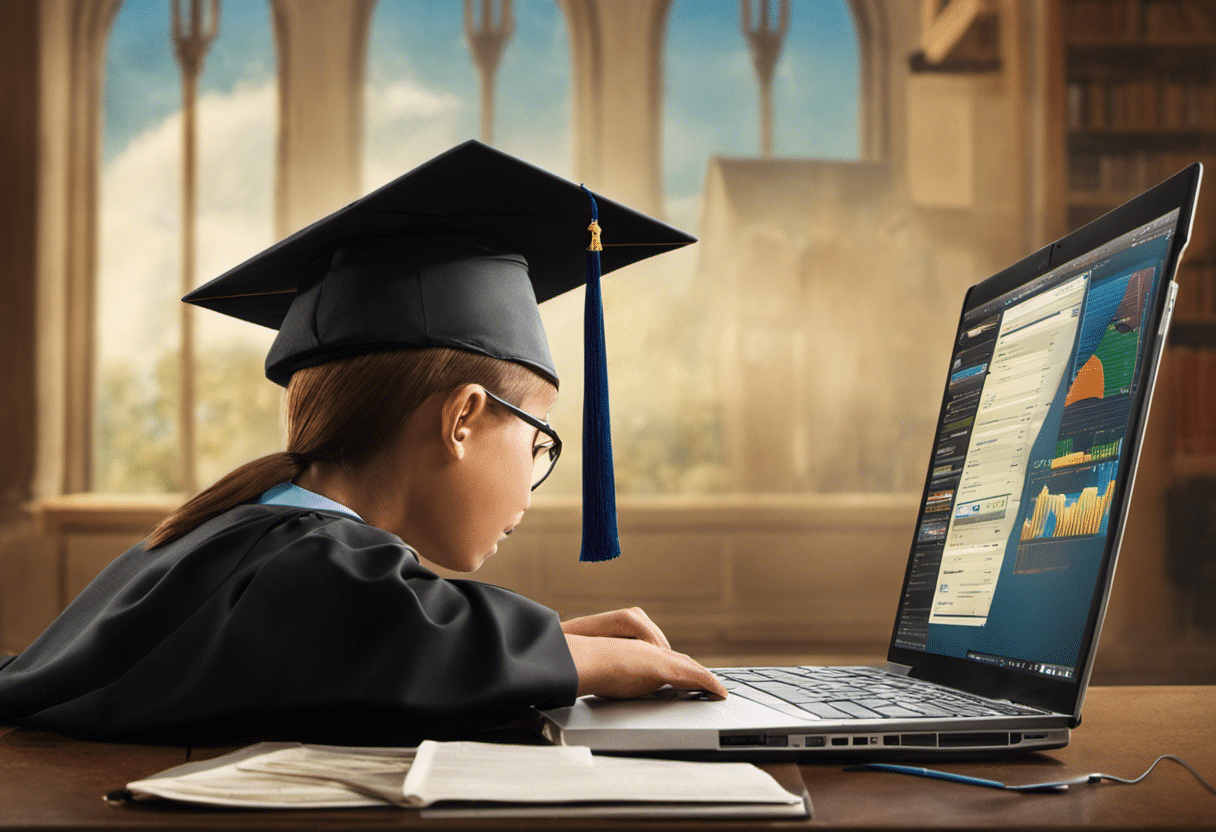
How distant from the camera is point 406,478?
0.94 m

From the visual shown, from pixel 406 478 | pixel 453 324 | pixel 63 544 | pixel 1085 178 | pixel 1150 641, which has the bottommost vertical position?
pixel 1150 641

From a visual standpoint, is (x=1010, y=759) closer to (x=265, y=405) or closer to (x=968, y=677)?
(x=968, y=677)

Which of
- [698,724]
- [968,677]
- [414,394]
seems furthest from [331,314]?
[968,677]

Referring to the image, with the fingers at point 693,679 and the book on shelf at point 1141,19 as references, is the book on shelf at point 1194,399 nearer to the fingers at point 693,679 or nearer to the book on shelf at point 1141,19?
the book on shelf at point 1141,19

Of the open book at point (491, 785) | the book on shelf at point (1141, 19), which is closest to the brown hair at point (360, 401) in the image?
the open book at point (491, 785)

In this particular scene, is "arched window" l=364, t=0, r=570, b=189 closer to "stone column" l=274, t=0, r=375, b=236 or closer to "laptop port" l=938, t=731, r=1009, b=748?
"stone column" l=274, t=0, r=375, b=236

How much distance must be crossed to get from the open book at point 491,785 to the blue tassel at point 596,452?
1.65 feet

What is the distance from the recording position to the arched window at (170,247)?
16.6 ft

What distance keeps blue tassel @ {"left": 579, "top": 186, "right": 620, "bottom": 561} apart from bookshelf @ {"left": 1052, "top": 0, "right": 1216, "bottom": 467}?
4.25 metres

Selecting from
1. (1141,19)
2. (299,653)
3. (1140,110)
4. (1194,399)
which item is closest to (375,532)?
(299,653)

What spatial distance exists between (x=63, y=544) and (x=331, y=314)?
445 centimetres

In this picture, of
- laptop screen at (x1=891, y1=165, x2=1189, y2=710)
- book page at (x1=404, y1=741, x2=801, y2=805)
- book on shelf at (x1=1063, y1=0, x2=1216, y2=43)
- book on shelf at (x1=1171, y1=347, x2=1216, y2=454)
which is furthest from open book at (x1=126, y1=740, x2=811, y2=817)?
book on shelf at (x1=1063, y1=0, x2=1216, y2=43)

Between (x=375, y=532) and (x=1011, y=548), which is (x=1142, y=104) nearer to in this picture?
(x=1011, y=548)

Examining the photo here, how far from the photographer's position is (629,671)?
73cm
